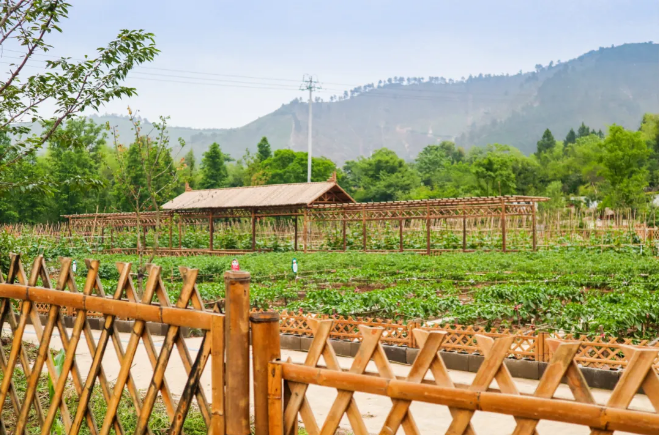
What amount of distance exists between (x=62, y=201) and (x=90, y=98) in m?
45.1

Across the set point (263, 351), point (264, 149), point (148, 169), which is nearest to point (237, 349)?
point (263, 351)

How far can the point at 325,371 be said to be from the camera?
2152mm

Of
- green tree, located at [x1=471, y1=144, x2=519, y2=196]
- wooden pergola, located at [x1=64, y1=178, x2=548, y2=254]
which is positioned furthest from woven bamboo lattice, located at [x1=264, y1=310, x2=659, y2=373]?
green tree, located at [x1=471, y1=144, x2=519, y2=196]

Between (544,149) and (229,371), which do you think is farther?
(544,149)

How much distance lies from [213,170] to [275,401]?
5685 cm

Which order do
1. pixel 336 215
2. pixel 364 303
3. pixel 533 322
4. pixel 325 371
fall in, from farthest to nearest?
pixel 336 215
pixel 364 303
pixel 533 322
pixel 325 371

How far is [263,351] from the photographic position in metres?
2.25

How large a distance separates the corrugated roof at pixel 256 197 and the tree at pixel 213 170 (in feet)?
78.2

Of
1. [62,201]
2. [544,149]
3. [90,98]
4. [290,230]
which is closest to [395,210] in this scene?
[290,230]

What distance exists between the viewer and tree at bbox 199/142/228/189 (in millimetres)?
57156

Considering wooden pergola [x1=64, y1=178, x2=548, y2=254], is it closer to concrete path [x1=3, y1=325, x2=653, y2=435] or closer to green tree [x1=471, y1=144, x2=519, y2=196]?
concrete path [x1=3, y1=325, x2=653, y2=435]

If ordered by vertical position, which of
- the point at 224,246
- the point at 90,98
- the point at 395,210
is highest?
the point at 90,98

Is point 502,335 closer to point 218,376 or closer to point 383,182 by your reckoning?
point 218,376

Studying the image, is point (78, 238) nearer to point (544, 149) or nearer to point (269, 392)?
point (269, 392)
